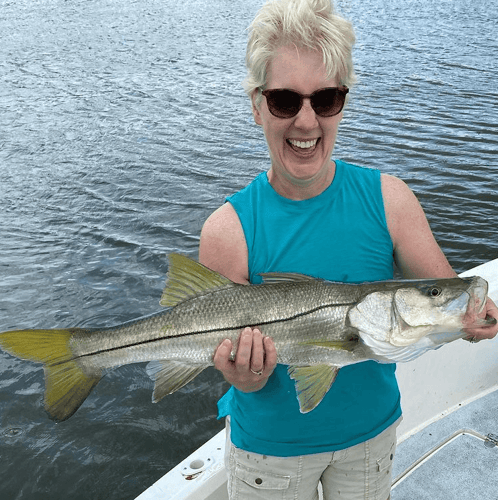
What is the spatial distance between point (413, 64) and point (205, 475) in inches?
747

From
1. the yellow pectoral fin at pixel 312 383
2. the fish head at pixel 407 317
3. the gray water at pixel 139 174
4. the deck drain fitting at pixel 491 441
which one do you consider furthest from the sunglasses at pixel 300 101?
the gray water at pixel 139 174

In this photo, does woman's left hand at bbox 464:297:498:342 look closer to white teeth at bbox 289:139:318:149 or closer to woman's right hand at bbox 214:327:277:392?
woman's right hand at bbox 214:327:277:392

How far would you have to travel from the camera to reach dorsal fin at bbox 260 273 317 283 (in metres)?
2.45

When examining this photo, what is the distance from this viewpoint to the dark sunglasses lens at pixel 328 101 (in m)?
2.43

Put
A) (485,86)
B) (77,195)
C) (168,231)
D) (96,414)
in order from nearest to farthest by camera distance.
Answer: (96,414) < (168,231) < (77,195) < (485,86)

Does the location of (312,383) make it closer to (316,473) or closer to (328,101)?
(316,473)

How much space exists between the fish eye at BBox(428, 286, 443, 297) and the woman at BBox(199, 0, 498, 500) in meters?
0.18

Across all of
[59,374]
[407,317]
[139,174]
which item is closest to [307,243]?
[407,317]

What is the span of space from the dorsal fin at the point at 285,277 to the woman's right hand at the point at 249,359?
212 millimetres

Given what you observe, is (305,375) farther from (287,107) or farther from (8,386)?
(8,386)

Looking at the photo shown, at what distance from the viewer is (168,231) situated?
10117 mm

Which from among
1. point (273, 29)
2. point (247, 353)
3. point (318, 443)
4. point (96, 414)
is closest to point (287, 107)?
point (273, 29)

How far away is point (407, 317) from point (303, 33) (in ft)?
3.91

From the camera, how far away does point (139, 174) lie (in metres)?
Result: 12.4
